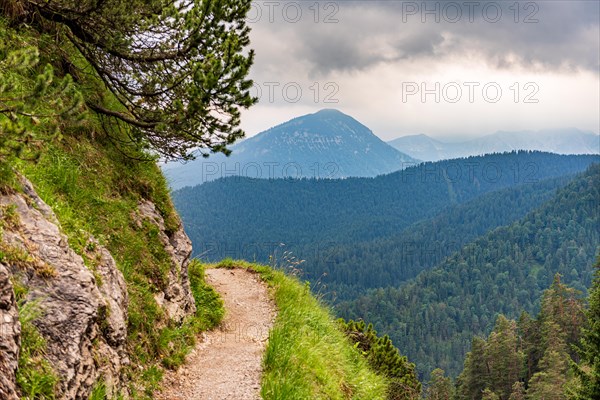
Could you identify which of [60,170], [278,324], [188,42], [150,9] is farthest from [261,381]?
[150,9]

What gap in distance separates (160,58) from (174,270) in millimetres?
4352

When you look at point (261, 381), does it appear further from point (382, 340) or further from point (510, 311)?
point (510, 311)

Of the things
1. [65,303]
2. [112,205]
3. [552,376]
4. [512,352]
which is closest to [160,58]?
[112,205]

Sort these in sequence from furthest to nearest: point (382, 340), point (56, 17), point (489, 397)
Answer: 1. point (489, 397)
2. point (382, 340)
3. point (56, 17)

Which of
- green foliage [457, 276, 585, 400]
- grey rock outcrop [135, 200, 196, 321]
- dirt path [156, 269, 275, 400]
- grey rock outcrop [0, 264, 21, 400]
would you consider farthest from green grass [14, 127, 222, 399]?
green foliage [457, 276, 585, 400]

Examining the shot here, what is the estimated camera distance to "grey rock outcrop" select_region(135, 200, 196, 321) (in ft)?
27.5

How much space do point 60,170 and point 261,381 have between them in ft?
15.5

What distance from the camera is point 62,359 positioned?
449 cm

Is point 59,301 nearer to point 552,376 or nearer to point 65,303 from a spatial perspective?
point 65,303

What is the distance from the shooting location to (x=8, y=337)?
3775 millimetres

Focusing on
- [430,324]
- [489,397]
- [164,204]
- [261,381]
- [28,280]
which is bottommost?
[430,324]

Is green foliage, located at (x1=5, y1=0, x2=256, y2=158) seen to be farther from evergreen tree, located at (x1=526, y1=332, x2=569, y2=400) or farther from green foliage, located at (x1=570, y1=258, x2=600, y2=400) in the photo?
evergreen tree, located at (x1=526, y1=332, x2=569, y2=400)

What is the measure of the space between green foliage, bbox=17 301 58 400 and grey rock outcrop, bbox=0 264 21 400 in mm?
167

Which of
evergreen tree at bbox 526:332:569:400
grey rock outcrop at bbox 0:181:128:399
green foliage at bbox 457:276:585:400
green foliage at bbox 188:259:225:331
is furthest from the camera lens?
green foliage at bbox 457:276:585:400
